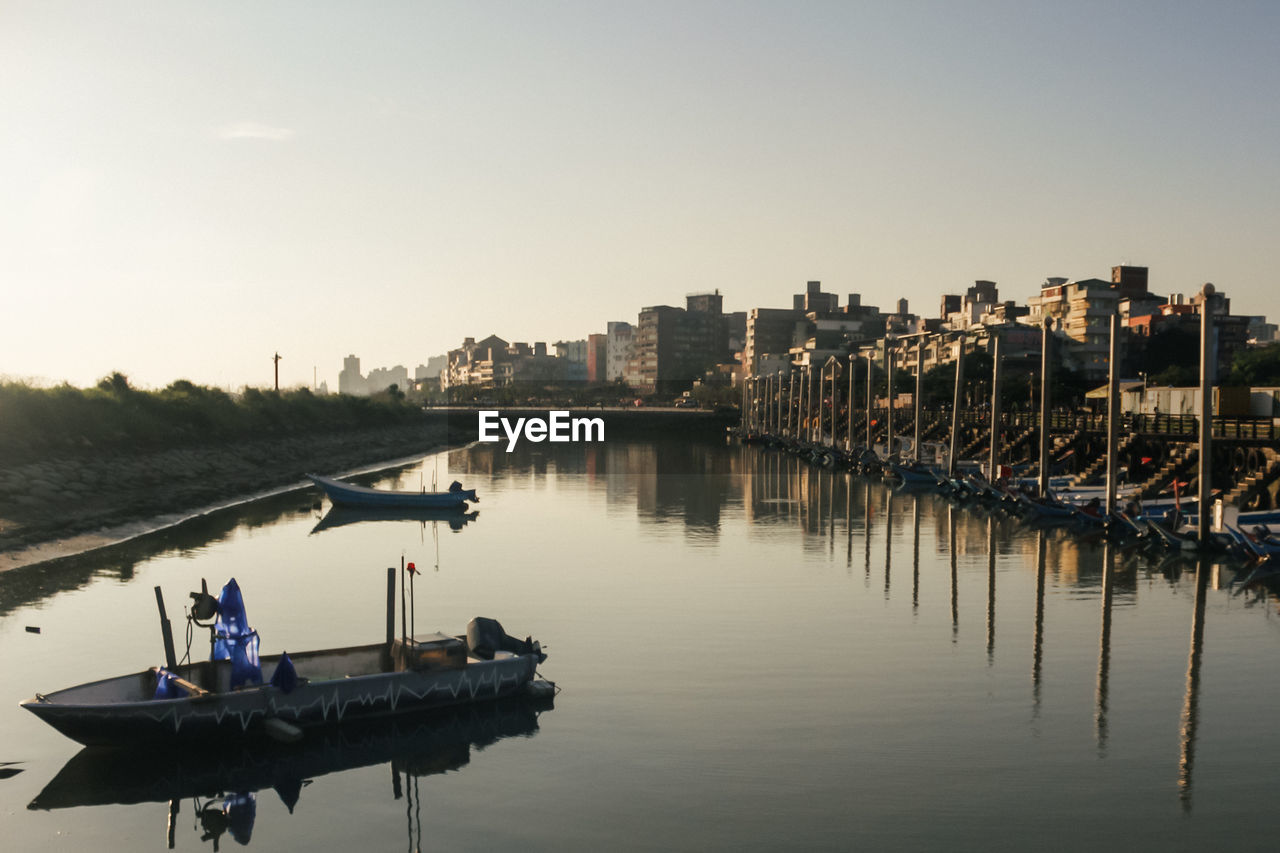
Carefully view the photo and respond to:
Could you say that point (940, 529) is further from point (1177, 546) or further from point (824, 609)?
point (824, 609)

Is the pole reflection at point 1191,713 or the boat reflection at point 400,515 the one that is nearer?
the pole reflection at point 1191,713

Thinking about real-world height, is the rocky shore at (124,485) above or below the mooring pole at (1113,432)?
below

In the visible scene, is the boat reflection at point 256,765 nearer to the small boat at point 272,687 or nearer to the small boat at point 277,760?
the small boat at point 277,760

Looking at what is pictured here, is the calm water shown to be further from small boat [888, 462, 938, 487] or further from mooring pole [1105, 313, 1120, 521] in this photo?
small boat [888, 462, 938, 487]

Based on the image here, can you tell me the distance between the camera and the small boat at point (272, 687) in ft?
69.6

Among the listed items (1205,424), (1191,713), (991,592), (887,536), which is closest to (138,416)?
(887,536)

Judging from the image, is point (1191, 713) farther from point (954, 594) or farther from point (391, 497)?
point (391, 497)

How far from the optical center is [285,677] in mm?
22422

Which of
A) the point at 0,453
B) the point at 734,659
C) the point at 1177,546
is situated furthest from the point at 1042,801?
the point at 0,453

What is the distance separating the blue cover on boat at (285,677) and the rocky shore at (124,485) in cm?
2640

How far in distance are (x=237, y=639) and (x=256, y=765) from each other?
8.84ft

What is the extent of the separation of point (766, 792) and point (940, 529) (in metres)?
41.2


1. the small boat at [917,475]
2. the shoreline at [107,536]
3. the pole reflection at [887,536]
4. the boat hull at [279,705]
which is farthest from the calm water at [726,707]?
the small boat at [917,475]

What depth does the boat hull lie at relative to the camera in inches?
826
